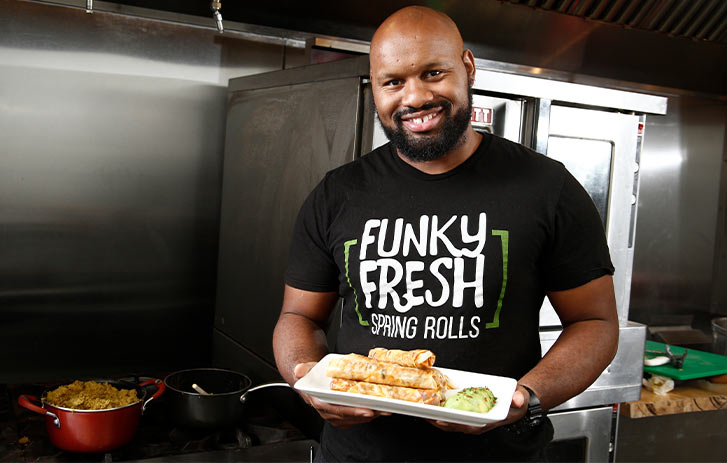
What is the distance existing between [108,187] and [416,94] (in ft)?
4.58

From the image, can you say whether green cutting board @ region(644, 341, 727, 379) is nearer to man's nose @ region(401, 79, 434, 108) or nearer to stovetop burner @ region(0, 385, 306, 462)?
stovetop burner @ region(0, 385, 306, 462)

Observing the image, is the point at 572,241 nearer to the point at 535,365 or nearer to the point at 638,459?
the point at 535,365

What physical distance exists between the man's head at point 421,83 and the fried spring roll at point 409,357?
16.1 inches

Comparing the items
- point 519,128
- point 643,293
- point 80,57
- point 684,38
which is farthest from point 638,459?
point 80,57

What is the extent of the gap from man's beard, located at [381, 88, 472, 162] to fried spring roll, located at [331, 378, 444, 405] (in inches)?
19.3

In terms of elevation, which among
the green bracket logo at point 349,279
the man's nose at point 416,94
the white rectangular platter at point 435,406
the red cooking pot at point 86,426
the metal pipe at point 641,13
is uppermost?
the metal pipe at point 641,13

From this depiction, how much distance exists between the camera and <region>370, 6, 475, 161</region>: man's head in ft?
4.78

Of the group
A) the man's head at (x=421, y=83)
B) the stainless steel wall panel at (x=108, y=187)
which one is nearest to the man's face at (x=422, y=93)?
the man's head at (x=421, y=83)

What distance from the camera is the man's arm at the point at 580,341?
1397mm

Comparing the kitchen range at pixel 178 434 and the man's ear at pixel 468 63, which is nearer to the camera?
the man's ear at pixel 468 63

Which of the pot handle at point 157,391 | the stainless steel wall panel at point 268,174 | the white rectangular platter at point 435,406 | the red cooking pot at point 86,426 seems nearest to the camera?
the white rectangular platter at point 435,406

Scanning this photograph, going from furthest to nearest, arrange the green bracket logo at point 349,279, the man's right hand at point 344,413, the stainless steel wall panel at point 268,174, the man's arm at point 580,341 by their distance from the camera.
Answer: the stainless steel wall panel at point 268,174 < the green bracket logo at point 349,279 < the man's arm at point 580,341 < the man's right hand at point 344,413

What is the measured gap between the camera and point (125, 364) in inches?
100

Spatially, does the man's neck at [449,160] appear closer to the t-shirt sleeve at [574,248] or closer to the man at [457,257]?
the man at [457,257]
